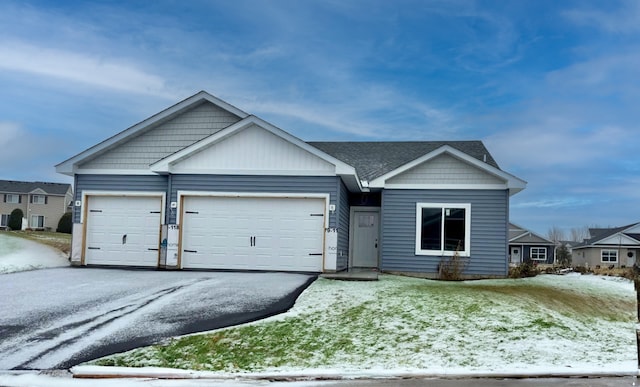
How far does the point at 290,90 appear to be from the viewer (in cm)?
1845

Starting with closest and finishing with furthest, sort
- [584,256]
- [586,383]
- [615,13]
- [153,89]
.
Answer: [586,383], [615,13], [153,89], [584,256]

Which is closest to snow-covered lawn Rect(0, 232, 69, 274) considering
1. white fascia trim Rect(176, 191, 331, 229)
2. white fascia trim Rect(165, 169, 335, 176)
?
white fascia trim Rect(176, 191, 331, 229)

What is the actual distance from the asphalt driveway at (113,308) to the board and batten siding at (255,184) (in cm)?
251

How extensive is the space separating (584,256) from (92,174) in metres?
49.1

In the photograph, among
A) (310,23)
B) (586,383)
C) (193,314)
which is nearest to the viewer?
(586,383)

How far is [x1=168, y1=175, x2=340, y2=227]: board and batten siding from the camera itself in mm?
15266

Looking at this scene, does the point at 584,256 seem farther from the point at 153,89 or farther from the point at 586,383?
the point at 586,383

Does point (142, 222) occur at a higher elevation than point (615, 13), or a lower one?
lower

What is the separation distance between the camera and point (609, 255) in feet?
161

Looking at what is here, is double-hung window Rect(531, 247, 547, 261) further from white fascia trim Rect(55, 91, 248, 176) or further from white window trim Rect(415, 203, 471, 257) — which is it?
white fascia trim Rect(55, 91, 248, 176)

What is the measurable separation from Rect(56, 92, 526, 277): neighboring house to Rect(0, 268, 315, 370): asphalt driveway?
5.24ft

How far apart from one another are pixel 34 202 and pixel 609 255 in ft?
176

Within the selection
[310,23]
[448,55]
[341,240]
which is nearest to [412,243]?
[341,240]

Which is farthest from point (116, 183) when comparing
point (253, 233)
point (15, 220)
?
point (15, 220)
